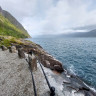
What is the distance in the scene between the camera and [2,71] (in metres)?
12.9

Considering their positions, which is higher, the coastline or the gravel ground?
the gravel ground

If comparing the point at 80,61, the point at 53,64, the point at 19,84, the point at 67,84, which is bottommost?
the point at 80,61

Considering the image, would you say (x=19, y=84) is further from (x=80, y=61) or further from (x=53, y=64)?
(x=80, y=61)

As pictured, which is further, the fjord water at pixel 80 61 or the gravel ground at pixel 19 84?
the fjord water at pixel 80 61

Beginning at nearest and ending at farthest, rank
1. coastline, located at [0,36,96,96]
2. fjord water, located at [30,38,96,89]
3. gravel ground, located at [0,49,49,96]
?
1. gravel ground, located at [0,49,49,96]
2. coastline, located at [0,36,96,96]
3. fjord water, located at [30,38,96,89]

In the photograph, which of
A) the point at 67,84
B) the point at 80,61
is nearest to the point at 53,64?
the point at 67,84

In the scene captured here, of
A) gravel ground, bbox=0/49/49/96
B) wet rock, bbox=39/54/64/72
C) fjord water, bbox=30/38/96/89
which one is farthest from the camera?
fjord water, bbox=30/38/96/89

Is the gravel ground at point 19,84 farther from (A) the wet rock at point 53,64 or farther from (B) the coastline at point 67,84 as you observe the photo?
(A) the wet rock at point 53,64

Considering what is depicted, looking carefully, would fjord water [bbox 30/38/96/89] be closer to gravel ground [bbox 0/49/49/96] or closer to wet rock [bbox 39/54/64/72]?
wet rock [bbox 39/54/64/72]

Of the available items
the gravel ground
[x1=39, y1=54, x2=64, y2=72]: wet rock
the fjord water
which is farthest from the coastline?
the fjord water

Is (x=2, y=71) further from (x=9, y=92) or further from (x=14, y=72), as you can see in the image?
(x=9, y=92)

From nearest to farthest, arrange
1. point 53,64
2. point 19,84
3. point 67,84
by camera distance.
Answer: point 19,84 < point 67,84 < point 53,64

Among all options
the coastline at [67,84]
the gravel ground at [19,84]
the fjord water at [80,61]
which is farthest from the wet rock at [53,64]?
the fjord water at [80,61]

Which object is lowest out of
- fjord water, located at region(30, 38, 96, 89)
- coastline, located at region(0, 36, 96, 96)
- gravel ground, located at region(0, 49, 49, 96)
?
fjord water, located at region(30, 38, 96, 89)
